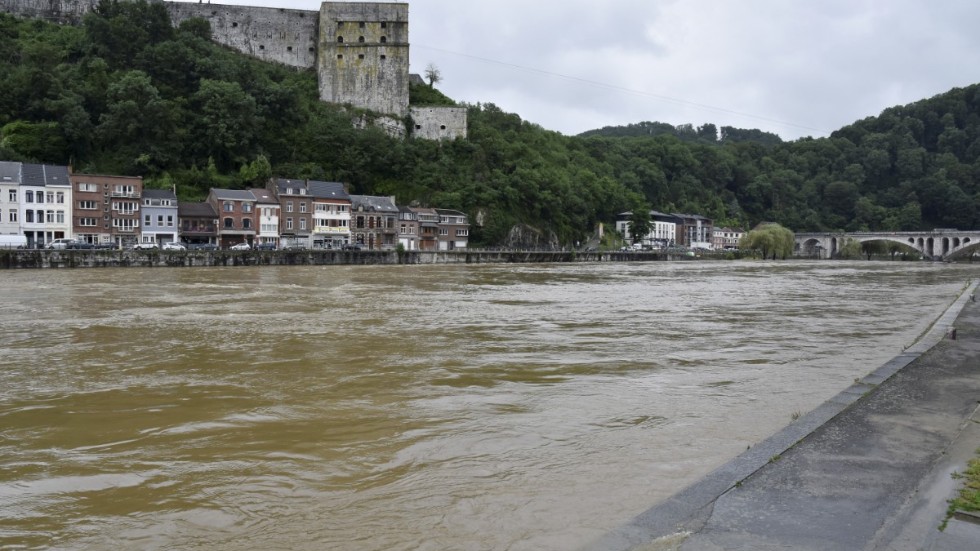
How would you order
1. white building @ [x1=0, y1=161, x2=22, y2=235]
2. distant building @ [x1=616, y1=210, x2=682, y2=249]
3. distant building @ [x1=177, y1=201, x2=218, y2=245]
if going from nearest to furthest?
white building @ [x1=0, y1=161, x2=22, y2=235] < distant building @ [x1=177, y1=201, x2=218, y2=245] < distant building @ [x1=616, y1=210, x2=682, y2=249]

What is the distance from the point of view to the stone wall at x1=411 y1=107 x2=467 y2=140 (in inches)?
3127

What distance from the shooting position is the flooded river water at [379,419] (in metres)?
5.42

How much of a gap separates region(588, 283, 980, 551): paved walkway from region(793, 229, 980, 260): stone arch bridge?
12147cm

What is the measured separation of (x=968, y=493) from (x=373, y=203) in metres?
65.3

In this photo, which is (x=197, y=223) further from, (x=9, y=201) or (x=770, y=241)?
(x=770, y=241)

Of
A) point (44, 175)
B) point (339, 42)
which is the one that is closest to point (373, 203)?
point (339, 42)

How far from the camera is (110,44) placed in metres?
69.8

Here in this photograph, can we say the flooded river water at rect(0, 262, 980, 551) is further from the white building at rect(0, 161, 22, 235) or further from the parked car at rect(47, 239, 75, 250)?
the white building at rect(0, 161, 22, 235)

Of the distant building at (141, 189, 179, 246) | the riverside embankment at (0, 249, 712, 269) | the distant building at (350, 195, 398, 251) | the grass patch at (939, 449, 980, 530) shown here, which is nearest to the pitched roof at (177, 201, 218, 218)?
the distant building at (141, 189, 179, 246)

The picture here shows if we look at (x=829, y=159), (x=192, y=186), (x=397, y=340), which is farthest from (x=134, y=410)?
(x=829, y=159)

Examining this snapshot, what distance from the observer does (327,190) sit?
213 feet

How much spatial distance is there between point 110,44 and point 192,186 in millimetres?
20341

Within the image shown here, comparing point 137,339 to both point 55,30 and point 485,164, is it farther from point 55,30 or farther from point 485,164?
point 55,30

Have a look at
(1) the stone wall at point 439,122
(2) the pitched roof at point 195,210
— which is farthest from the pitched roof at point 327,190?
(1) the stone wall at point 439,122
